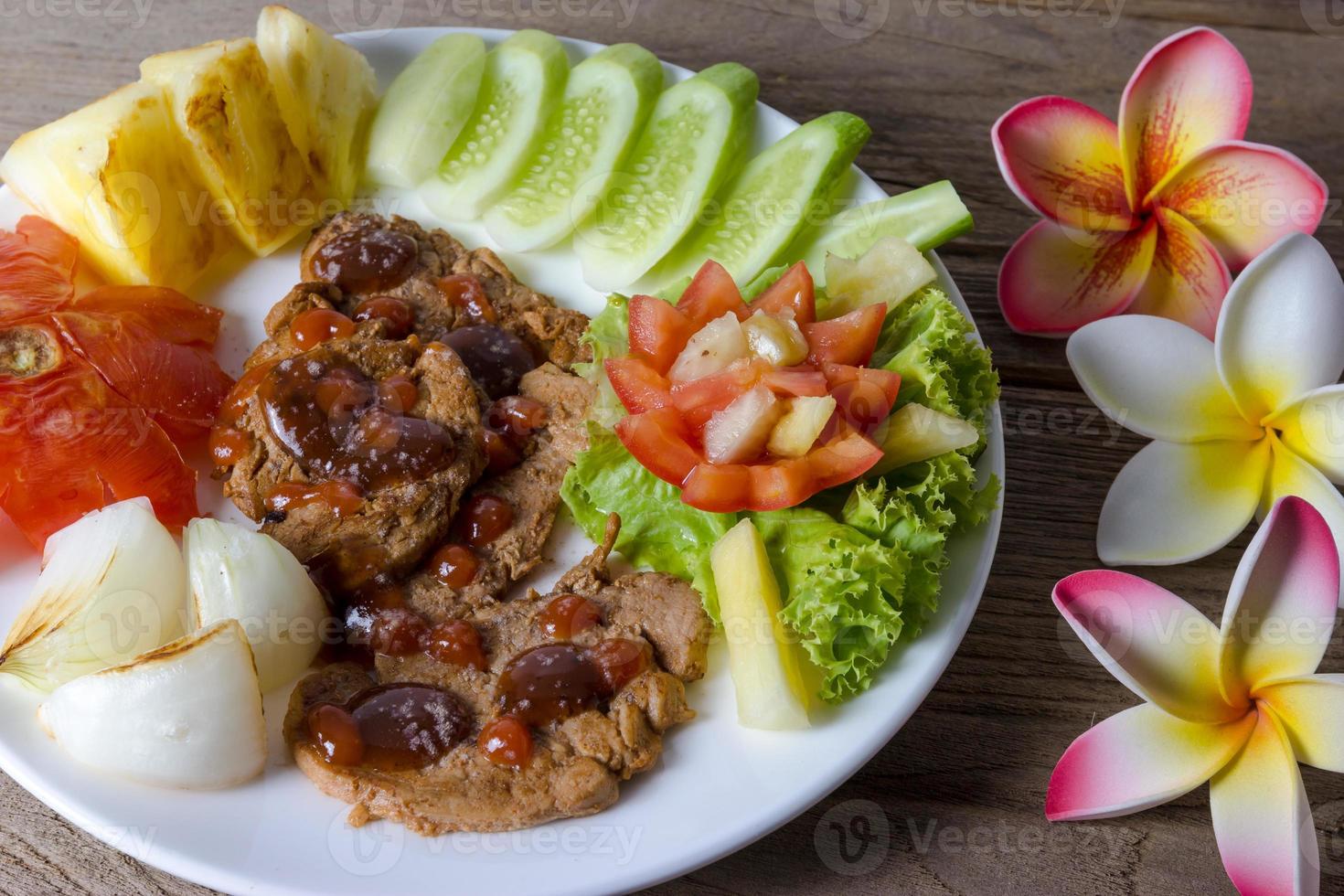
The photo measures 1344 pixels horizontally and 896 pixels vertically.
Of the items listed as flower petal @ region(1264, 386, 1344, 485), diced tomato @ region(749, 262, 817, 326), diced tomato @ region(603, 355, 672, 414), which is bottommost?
flower petal @ region(1264, 386, 1344, 485)

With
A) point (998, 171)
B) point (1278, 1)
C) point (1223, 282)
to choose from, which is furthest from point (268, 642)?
point (1278, 1)

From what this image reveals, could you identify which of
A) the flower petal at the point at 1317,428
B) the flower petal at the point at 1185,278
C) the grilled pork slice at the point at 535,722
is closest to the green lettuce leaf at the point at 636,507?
the grilled pork slice at the point at 535,722

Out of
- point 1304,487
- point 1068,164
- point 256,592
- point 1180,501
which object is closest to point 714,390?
point 256,592

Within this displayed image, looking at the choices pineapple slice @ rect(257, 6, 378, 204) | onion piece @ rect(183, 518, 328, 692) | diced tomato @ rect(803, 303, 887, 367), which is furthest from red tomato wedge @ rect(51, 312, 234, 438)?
diced tomato @ rect(803, 303, 887, 367)

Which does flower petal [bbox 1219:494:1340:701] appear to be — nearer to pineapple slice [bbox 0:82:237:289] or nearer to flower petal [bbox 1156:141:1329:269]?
flower petal [bbox 1156:141:1329:269]

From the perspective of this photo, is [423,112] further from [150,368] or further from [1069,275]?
[1069,275]
